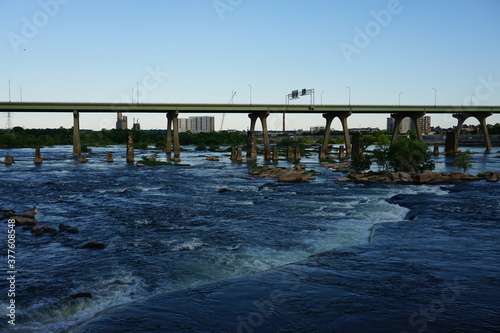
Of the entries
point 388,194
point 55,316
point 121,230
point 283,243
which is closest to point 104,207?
point 121,230

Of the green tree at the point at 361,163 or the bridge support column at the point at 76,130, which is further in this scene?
the bridge support column at the point at 76,130

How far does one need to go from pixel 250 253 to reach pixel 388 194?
28678mm

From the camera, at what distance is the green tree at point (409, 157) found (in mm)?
65562

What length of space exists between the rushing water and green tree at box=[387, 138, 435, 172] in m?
22.9

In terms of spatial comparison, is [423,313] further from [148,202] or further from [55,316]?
[148,202]

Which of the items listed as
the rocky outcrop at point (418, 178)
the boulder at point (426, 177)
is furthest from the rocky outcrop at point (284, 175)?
the boulder at point (426, 177)

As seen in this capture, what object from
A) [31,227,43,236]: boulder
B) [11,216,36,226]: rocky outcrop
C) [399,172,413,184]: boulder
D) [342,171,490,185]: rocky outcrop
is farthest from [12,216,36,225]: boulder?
[399,172,413,184]: boulder

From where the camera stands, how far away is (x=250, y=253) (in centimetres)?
2391

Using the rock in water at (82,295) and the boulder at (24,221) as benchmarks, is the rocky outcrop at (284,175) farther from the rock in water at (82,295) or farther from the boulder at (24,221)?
the rock in water at (82,295)

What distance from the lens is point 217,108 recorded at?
123 m

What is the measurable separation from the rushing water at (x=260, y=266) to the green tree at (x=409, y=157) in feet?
75.2

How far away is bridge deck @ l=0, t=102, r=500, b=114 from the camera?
110562 millimetres

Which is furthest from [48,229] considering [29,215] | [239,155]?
[239,155]

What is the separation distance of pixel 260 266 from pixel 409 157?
50.2m
